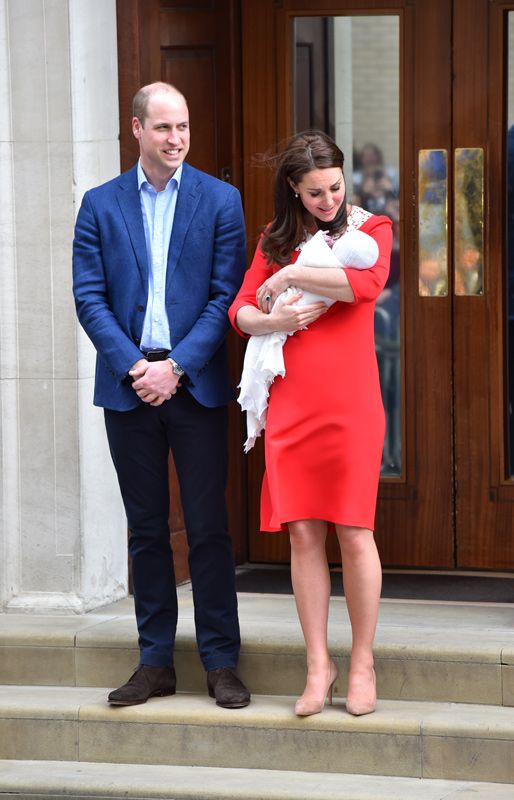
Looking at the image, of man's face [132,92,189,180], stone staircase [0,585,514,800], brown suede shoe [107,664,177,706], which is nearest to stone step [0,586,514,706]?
stone staircase [0,585,514,800]

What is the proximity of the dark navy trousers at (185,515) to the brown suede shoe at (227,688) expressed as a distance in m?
0.03

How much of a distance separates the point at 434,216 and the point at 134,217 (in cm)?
157

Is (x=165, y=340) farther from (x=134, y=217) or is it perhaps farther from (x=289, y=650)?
(x=289, y=650)

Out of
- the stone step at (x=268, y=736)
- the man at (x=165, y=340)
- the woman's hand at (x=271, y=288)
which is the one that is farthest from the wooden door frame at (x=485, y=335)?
the woman's hand at (x=271, y=288)

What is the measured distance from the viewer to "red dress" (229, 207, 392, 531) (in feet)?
14.0

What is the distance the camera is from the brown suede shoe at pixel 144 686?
4.57m

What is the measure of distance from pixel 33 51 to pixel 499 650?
2599 mm

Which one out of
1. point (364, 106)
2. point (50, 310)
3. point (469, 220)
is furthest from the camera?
point (364, 106)

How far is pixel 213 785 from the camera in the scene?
4.29 m

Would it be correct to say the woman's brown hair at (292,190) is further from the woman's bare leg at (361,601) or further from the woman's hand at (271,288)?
the woman's bare leg at (361,601)

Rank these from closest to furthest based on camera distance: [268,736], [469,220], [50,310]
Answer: [268,736]
[50,310]
[469,220]

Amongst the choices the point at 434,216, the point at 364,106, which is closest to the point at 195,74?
the point at 364,106

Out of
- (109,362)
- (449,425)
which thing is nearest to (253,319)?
(109,362)

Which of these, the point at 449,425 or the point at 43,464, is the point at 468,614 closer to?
the point at 449,425
